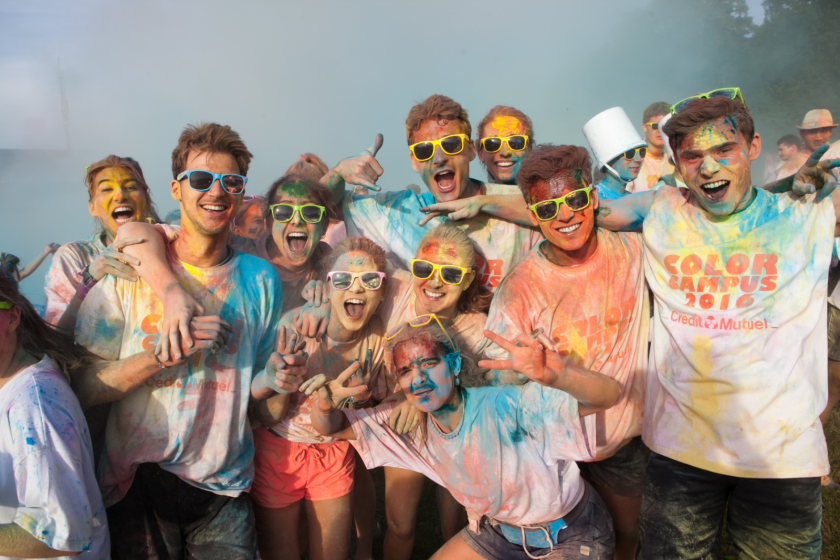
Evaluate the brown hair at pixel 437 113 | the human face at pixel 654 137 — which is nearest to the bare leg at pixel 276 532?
the brown hair at pixel 437 113

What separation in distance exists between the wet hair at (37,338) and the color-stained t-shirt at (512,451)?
137 cm

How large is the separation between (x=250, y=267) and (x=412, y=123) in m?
1.49

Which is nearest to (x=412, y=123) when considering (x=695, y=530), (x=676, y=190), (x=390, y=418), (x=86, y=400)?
(x=676, y=190)

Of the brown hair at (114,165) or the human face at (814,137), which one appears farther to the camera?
the human face at (814,137)

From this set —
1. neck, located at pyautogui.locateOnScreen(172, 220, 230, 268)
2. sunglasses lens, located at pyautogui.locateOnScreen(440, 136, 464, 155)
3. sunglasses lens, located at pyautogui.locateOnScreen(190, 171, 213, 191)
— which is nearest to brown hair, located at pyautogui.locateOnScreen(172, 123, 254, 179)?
sunglasses lens, located at pyautogui.locateOnScreen(190, 171, 213, 191)

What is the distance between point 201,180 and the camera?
8.95ft

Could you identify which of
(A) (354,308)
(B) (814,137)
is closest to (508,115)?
(A) (354,308)

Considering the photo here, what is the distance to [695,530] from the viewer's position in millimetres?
2623

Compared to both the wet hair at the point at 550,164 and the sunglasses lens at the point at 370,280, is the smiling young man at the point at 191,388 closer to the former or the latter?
the sunglasses lens at the point at 370,280

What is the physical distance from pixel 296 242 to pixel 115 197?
121 centimetres

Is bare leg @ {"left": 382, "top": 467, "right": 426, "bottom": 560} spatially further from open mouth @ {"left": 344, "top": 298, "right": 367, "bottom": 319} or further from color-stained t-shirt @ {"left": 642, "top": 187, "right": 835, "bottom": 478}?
color-stained t-shirt @ {"left": 642, "top": 187, "right": 835, "bottom": 478}

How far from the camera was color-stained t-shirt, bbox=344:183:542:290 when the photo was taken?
3.43 meters

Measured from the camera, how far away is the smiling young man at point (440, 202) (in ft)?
11.1

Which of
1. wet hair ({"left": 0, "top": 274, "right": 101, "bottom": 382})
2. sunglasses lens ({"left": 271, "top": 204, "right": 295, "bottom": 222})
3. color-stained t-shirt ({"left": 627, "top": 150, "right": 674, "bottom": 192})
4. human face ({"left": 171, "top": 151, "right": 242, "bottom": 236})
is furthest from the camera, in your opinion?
color-stained t-shirt ({"left": 627, "top": 150, "right": 674, "bottom": 192})
